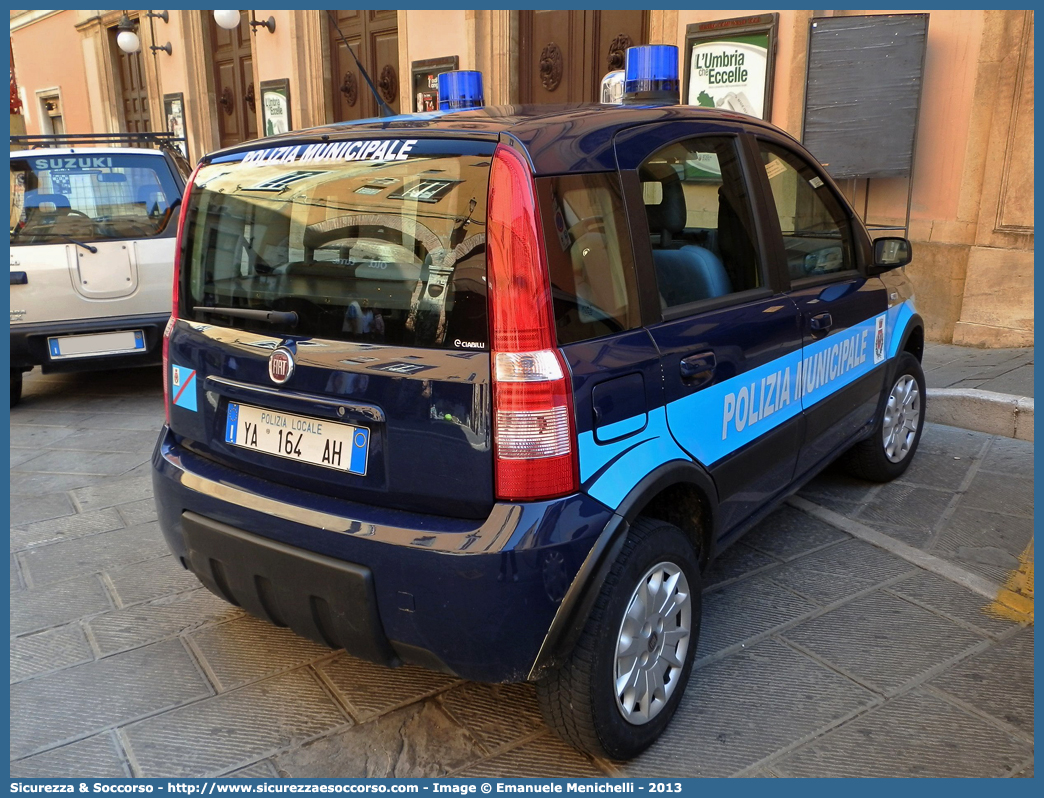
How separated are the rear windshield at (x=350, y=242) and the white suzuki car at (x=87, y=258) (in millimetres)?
3631

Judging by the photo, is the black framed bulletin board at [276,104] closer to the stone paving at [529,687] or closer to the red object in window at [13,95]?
the red object in window at [13,95]

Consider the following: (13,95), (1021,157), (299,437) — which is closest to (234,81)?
(13,95)

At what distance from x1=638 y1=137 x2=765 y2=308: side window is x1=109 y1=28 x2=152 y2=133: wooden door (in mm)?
19917

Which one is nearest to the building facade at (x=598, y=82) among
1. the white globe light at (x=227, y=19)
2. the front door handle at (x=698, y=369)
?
the white globe light at (x=227, y=19)

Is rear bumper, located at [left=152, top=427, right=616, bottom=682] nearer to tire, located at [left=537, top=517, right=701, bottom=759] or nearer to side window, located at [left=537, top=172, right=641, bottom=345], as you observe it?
tire, located at [left=537, top=517, right=701, bottom=759]

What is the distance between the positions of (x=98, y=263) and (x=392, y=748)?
4.68 metres

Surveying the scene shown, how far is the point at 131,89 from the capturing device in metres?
20.2

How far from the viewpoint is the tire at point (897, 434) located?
161 inches

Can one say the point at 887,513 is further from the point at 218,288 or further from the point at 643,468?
the point at 218,288

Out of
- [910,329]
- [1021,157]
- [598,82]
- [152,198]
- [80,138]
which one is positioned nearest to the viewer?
[910,329]

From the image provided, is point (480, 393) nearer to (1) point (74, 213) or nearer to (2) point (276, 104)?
(1) point (74, 213)

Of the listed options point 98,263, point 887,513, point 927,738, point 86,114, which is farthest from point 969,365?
point 86,114

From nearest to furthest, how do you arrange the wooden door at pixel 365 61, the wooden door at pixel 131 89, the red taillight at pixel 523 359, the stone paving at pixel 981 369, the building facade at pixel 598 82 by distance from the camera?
1. the red taillight at pixel 523 359
2. the stone paving at pixel 981 369
3. the building facade at pixel 598 82
4. the wooden door at pixel 365 61
5. the wooden door at pixel 131 89

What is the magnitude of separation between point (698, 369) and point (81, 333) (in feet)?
16.1
